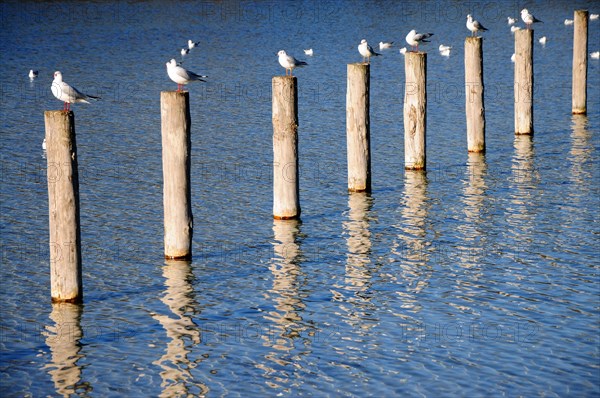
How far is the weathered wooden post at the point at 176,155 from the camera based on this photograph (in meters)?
14.3

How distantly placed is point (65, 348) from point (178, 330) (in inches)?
49.5

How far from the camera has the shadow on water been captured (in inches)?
435

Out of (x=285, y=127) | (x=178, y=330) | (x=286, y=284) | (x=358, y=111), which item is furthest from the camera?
(x=358, y=111)

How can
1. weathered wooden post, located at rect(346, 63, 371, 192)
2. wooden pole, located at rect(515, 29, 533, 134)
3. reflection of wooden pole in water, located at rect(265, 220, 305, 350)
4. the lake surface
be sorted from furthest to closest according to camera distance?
1. wooden pole, located at rect(515, 29, 533, 134)
2. weathered wooden post, located at rect(346, 63, 371, 192)
3. reflection of wooden pole in water, located at rect(265, 220, 305, 350)
4. the lake surface

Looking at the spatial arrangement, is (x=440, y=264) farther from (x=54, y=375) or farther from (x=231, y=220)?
(x=54, y=375)

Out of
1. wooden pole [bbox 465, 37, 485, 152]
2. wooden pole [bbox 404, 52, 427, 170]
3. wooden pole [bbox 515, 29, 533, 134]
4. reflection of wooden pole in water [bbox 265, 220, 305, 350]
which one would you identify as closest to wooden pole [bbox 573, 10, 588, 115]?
wooden pole [bbox 515, 29, 533, 134]

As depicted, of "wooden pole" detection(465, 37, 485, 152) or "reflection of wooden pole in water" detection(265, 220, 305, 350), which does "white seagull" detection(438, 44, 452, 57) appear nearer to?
"wooden pole" detection(465, 37, 485, 152)

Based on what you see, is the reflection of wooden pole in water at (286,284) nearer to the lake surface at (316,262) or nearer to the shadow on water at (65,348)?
the lake surface at (316,262)

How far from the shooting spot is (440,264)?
15.0 meters

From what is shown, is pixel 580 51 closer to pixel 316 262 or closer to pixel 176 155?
pixel 316 262

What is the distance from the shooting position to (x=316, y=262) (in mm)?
15391

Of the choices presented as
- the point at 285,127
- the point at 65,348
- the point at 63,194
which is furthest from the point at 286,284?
the point at 65,348

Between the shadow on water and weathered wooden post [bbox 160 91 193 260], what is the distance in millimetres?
1884

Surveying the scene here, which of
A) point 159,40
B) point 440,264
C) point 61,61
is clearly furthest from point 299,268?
point 159,40
